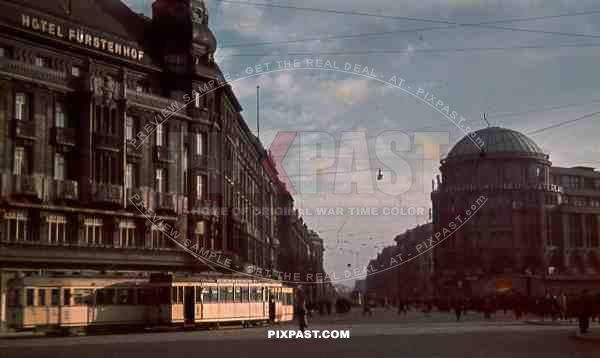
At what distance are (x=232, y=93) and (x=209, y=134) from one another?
712 centimetres

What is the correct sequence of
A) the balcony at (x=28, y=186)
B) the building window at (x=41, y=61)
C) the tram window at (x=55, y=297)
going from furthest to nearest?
the building window at (x=41, y=61) < the balcony at (x=28, y=186) < the tram window at (x=55, y=297)

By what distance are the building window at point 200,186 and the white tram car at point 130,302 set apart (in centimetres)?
1014

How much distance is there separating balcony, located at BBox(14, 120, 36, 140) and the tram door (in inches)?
469

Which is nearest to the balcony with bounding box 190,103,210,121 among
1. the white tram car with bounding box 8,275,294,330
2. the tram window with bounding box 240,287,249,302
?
the white tram car with bounding box 8,275,294,330

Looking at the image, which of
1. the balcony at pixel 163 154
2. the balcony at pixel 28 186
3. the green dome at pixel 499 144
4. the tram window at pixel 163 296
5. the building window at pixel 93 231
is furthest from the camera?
the green dome at pixel 499 144

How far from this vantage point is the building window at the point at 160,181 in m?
51.1

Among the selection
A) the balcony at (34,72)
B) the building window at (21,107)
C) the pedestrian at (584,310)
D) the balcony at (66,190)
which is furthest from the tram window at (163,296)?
the pedestrian at (584,310)

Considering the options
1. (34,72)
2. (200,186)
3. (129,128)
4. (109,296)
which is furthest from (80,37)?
(109,296)

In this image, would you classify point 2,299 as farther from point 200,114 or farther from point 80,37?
point 200,114

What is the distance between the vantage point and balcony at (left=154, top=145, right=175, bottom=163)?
51.0 meters

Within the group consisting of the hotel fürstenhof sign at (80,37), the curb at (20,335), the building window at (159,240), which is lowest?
the curb at (20,335)

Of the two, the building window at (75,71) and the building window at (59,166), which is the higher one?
the building window at (75,71)

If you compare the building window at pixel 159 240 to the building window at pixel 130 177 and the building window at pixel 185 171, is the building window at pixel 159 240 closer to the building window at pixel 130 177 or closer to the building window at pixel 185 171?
the building window at pixel 130 177

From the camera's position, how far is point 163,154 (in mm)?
51312
